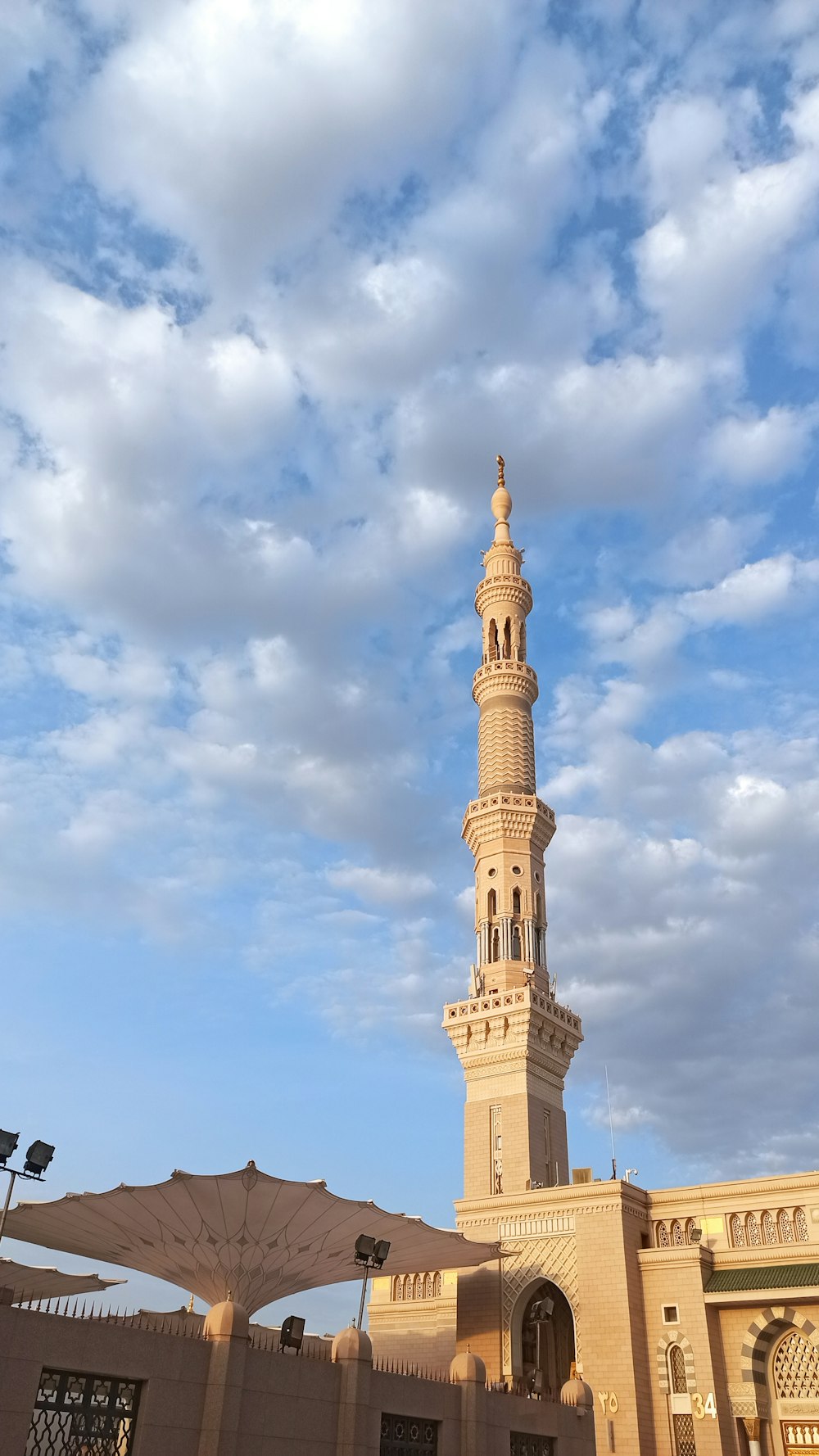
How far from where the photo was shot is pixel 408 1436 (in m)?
24.0

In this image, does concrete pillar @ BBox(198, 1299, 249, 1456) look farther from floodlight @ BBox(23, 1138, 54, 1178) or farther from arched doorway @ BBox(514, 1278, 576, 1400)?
arched doorway @ BBox(514, 1278, 576, 1400)

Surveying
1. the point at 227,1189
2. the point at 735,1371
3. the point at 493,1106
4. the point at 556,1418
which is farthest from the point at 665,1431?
the point at 227,1189

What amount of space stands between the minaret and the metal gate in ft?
83.1

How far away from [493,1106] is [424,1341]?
880cm

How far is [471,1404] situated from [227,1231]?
8.53 m

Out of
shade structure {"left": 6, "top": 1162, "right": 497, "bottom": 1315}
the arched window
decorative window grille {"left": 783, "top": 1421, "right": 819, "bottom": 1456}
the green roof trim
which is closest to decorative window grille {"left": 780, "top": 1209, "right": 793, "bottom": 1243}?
Result: the arched window

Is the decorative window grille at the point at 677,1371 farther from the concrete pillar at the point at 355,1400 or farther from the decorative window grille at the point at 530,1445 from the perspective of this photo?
the concrete pillar at the point at 355,1400

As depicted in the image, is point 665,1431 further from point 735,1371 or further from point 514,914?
point 514,914

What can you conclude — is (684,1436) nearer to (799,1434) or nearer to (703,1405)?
(703,1405)

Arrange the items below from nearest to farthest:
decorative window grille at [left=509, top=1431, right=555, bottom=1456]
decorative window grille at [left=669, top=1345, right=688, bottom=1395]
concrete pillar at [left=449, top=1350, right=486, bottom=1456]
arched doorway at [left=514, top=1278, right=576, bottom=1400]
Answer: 1. concrete pillar at [left=449, top=1350, right=486, bottom=1456]
2. decorative window grille at [left=509, top=1431, right=555, bottom=1456]
3. decorative window grille at [left=669, top=1345, right=688, bottom=1395]
4. arched doorway at [left=514, top=1278, right=576, bottom=1400]

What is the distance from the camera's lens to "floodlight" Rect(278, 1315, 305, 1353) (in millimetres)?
23516

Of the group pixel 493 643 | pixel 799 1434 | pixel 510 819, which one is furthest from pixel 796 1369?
pixel 493 643

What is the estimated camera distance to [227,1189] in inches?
1152

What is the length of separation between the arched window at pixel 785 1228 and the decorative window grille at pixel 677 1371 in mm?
4850
